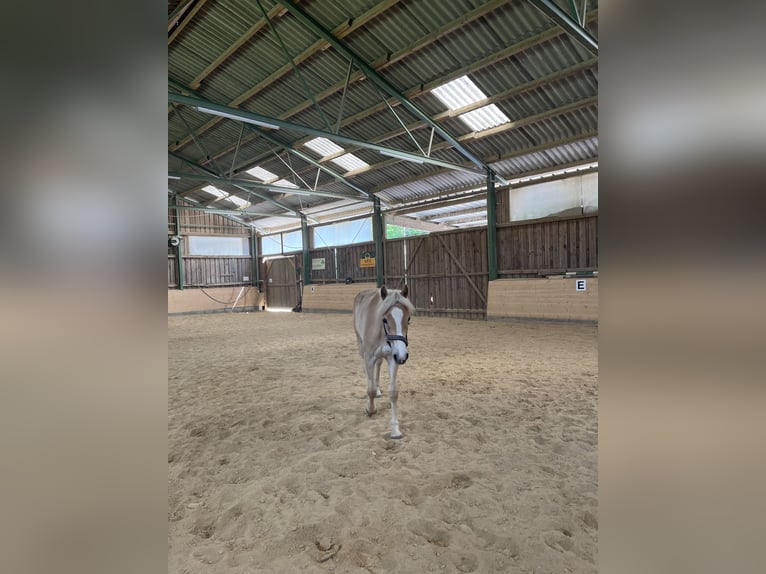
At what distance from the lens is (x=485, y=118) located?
31.1 feet

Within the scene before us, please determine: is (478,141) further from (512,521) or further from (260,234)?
(260,234)

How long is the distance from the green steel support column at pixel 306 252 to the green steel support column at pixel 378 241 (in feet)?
15.7

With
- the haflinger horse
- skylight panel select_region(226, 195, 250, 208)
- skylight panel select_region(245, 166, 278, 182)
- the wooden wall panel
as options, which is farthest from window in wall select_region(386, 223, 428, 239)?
the haflinger horse

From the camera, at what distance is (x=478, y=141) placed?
34.1 feet

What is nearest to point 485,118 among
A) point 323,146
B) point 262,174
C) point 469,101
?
point 469,101

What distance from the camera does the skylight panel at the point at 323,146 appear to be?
1207 centimetres

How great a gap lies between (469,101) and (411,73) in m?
1.63

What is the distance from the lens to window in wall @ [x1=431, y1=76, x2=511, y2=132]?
28.2 feet

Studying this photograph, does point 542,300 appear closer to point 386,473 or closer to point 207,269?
point 386,473

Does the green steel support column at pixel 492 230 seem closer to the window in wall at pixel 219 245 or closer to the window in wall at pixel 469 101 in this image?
the window in wall at pixel 469 101

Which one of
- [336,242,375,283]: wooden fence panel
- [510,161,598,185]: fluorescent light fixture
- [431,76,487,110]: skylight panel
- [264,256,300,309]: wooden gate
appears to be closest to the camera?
[431,76,487,110]: skylight panel

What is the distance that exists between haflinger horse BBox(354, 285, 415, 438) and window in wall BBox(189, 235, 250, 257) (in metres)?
19.3

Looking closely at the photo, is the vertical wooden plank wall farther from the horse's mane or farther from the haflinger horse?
the horse's mane
